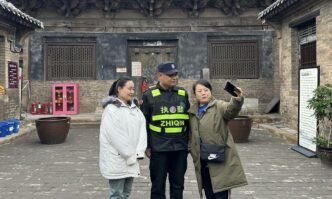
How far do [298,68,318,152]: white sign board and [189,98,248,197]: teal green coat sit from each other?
381 cm

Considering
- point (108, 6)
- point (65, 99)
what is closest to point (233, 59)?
point (108, 6)

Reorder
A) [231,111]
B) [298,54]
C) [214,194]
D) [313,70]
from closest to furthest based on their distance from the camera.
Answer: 1. [231,111]
2. [214,194]
3. [313,70]
4. [298,54]

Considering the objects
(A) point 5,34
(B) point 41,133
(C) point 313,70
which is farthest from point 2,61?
(C) point 313,70

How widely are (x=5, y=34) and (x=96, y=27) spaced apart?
13.3 ft

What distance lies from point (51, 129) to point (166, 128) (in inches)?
217

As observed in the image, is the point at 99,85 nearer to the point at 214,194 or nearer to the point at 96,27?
the point at 96,27

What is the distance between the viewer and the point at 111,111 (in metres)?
3.47

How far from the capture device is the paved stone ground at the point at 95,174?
15.8ft

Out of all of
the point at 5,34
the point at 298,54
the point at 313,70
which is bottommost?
the point at 313,70

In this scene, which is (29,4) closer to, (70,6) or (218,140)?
(70,6)

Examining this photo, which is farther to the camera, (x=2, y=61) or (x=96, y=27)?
(x=96, y=27)

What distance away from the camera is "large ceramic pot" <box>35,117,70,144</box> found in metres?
8.41

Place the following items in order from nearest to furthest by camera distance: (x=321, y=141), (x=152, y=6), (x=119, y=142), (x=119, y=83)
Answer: (x=119, y=142), (x=119, y=83), (x=321, y=141), (x=152, y=6)

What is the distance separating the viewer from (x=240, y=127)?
28.3 feet
